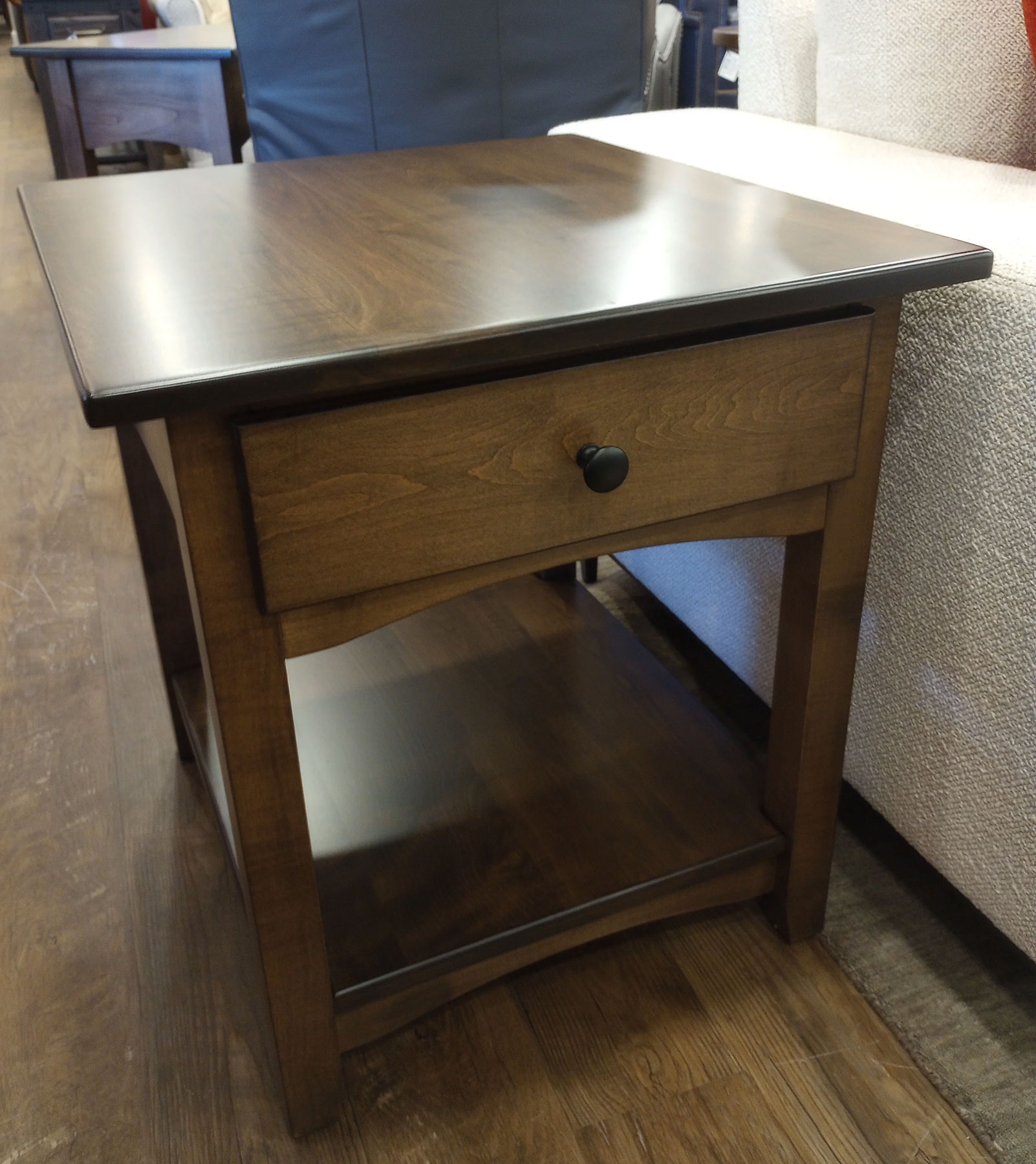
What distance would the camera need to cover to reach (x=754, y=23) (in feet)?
4.26

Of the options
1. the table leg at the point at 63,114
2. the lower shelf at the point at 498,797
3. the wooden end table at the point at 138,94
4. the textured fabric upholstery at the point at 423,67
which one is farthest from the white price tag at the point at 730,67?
the lower shelf at the point at 498,797

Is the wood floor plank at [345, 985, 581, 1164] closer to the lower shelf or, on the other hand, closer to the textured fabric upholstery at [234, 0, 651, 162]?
the lower shelf

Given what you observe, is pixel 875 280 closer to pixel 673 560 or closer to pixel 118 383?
pixel 118 383

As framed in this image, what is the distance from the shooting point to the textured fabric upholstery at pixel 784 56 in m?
1.26

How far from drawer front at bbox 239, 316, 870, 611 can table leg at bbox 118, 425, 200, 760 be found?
44 cm

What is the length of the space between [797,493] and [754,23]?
874 millimetres

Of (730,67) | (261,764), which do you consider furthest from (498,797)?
(730,67)

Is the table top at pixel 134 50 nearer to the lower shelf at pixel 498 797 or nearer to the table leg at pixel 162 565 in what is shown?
the table leg at pixel 162 565

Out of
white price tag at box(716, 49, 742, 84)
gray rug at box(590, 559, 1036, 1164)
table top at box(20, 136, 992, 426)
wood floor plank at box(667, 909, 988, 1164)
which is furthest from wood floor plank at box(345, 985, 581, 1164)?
white price tag at box(716, 49, 742, 84)

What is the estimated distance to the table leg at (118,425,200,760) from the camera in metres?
0.96

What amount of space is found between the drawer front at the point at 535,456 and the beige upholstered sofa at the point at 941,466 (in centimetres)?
11

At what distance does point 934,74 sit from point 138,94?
5.65 feet

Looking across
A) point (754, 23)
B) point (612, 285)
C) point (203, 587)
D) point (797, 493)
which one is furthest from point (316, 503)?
point (754, 23)

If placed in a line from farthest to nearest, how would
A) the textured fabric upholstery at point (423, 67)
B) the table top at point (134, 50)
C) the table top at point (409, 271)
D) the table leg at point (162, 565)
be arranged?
the table top at point (134, 50), the textured fabric upholstery at point (423, 67), the table leg at point (162, 565), the table top at point (409, 271)
